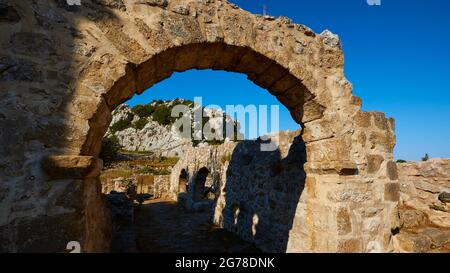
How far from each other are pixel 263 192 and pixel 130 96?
4.39 meters

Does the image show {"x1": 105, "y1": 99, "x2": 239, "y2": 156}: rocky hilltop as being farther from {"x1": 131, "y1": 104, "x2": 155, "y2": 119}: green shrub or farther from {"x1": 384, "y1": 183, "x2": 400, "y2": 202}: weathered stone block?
{"x1": 384, "y1": 183, "x2": 400, "y2": 202}: weathered stone block

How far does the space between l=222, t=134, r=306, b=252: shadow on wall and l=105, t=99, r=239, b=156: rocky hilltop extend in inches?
1096

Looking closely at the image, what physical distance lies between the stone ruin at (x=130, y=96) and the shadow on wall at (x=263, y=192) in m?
1.64

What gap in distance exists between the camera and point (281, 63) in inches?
121

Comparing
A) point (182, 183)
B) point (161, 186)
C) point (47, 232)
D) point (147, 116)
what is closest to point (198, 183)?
point (182, 183)

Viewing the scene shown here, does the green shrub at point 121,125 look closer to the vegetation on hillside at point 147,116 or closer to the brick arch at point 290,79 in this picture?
the vegetation on hillside at point 147,116

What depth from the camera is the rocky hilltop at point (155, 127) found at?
40594 mm

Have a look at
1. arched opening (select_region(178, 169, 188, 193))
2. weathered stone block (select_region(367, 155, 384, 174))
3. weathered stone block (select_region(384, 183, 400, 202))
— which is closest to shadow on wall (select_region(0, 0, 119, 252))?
weathered stone block (select_region(367, 155, 384, 174))

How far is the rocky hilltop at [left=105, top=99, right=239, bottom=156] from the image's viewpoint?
40.6 m

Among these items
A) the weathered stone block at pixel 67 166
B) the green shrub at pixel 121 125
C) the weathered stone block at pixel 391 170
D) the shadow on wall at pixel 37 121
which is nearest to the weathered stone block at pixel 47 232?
the shadow on wall at pixel 37 121

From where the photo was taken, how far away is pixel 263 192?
6.41 metres
